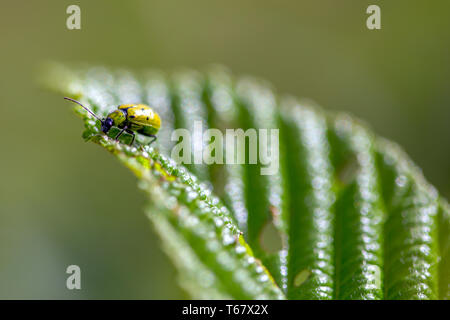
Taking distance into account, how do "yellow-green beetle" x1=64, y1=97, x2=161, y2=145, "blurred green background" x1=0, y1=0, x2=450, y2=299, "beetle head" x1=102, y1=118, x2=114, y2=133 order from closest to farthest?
1. "beetle head" x1=102, y1=118, x2=114, y2=133
2. "yellow-green beetle" x1=64, y1=97, x2=161, y2=145
3. "blurred green background" x1=0, y1=0, x2=450, y2=299

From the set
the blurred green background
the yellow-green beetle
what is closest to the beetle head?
the yellow-green beetle

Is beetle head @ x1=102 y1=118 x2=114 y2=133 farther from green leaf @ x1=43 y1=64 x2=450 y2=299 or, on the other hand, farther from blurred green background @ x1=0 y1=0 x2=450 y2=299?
blurred green background @ x1=0 y1=0 x2=450 y2=299

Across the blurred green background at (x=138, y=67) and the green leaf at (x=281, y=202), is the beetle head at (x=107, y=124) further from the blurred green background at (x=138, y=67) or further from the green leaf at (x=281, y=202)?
the blurred green background at (x=138, y=67)

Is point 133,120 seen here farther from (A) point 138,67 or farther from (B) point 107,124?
(A) point 138,67

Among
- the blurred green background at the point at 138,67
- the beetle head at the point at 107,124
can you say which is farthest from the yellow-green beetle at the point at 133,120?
the blurred green background at the point at 138,67

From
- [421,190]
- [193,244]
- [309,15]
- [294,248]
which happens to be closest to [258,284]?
[193,244]

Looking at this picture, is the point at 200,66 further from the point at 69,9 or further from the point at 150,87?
the point at 150,87

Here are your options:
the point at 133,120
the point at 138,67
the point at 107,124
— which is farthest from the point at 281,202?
the point at 138,67
